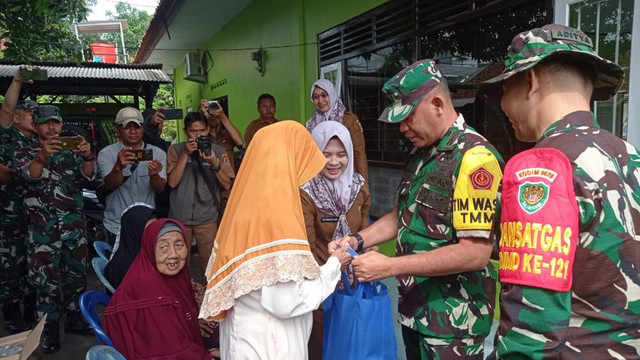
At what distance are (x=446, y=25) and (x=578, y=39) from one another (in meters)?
2.69

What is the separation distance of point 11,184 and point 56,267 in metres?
0.81

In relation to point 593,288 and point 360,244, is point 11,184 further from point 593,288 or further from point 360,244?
point 593,288

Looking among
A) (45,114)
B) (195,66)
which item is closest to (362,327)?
(45,114)

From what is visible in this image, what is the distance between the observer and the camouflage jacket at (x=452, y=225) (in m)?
1.42

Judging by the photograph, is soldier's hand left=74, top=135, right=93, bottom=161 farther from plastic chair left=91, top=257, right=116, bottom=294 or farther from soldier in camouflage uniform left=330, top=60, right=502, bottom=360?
soldier in camouflage uniform left=330, top=60, right=502, bottom=360

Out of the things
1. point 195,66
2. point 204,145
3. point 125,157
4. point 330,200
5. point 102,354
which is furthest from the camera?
point 195,66

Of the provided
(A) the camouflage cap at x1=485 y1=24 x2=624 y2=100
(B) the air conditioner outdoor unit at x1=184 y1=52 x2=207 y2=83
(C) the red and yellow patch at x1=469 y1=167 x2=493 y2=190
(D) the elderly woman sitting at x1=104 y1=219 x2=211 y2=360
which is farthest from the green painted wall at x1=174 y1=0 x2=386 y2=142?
(A) the camouflage cap at x1=485 y1=24 x2=624 y2=100

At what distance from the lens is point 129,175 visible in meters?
3.38

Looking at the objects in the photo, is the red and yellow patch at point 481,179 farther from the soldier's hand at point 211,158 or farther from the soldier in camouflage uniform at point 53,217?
the soldier in camouflage uniform at point 53,217

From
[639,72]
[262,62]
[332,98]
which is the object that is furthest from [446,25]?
[262,62]

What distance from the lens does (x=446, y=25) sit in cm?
349

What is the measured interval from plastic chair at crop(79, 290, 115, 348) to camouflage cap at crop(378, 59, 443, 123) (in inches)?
63.6

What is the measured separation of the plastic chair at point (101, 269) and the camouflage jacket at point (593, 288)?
245 centimetres

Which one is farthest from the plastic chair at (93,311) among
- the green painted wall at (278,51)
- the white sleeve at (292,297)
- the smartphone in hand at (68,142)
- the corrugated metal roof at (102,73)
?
the corrugated metal roof at (102,73)
